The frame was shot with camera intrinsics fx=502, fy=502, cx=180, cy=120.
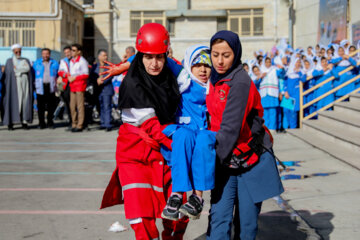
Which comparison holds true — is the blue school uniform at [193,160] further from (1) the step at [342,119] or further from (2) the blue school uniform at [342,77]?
(2) the blue school uniform at [342,77]

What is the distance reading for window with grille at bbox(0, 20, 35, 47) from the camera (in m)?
31.3

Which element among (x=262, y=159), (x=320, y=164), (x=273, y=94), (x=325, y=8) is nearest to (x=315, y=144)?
(x=320, y=164)

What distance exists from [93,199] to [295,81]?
29.1ft

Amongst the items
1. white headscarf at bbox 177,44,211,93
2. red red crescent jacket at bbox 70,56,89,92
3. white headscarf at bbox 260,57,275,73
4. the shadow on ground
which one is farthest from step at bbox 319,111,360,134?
white headscarf at bbox 177,44,211,93

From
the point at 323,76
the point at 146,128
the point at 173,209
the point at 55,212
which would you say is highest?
the point at 323,76

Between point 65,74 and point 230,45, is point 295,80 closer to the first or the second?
point 65,74

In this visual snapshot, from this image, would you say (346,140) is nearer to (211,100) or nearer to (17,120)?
(211,100)

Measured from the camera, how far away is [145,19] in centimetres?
3962

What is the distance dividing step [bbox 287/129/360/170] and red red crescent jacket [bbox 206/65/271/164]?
4705 millimetres

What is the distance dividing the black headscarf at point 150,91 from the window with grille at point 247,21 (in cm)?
3574

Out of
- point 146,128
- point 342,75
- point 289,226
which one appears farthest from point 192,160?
point 342,75

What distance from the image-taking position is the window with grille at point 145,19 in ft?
128

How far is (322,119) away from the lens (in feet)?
39.0

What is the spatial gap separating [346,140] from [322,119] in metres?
2.85
